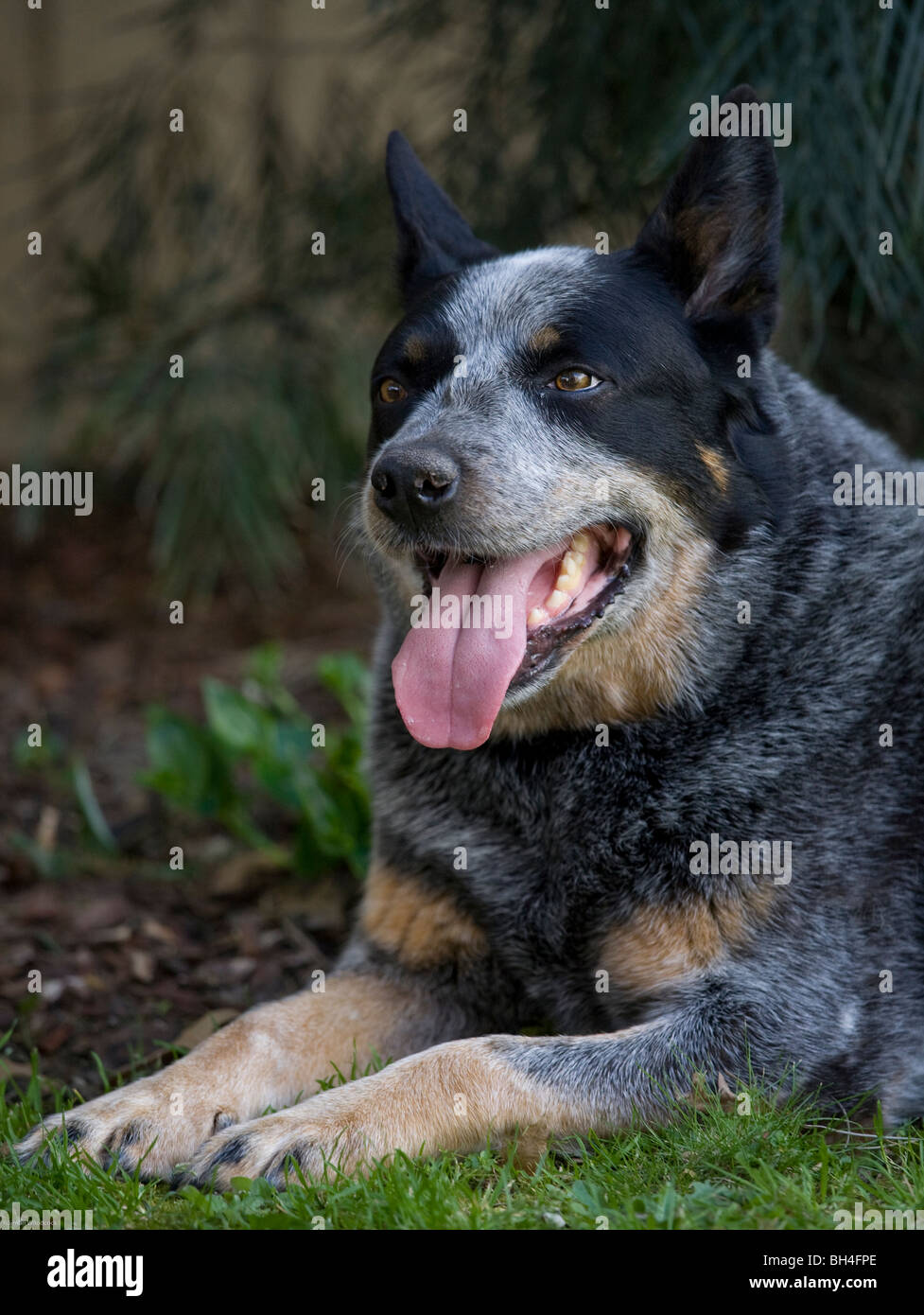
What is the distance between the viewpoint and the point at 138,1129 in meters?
2.85

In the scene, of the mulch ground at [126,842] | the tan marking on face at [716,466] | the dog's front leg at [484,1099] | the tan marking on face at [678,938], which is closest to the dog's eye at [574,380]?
the tan marking on face at [716,466]

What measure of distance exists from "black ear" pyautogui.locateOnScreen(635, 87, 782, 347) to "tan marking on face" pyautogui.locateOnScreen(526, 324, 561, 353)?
1.07ft

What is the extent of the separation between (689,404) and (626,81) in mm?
2080

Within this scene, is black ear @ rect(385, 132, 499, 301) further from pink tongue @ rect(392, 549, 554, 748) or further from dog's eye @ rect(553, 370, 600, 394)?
pink tongue @ rect(392, 549, 554, 748)

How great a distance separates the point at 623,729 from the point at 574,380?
806 mm

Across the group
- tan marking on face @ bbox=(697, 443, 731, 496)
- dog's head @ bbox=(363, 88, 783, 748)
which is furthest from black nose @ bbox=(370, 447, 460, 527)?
tan marking on face @ bbox=(697, 443, 731, 496)

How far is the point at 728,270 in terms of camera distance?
126 inches

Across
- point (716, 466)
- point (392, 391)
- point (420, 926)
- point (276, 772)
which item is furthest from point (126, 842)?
point (716, 466)

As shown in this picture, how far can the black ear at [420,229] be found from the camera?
11.8 feet

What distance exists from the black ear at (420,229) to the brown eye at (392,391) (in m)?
0.33

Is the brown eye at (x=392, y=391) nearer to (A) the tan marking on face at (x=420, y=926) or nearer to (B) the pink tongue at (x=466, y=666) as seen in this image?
(B) the pink tongue at (x=466, y=666)

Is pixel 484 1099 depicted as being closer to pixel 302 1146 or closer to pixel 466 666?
pixel 302 1146
